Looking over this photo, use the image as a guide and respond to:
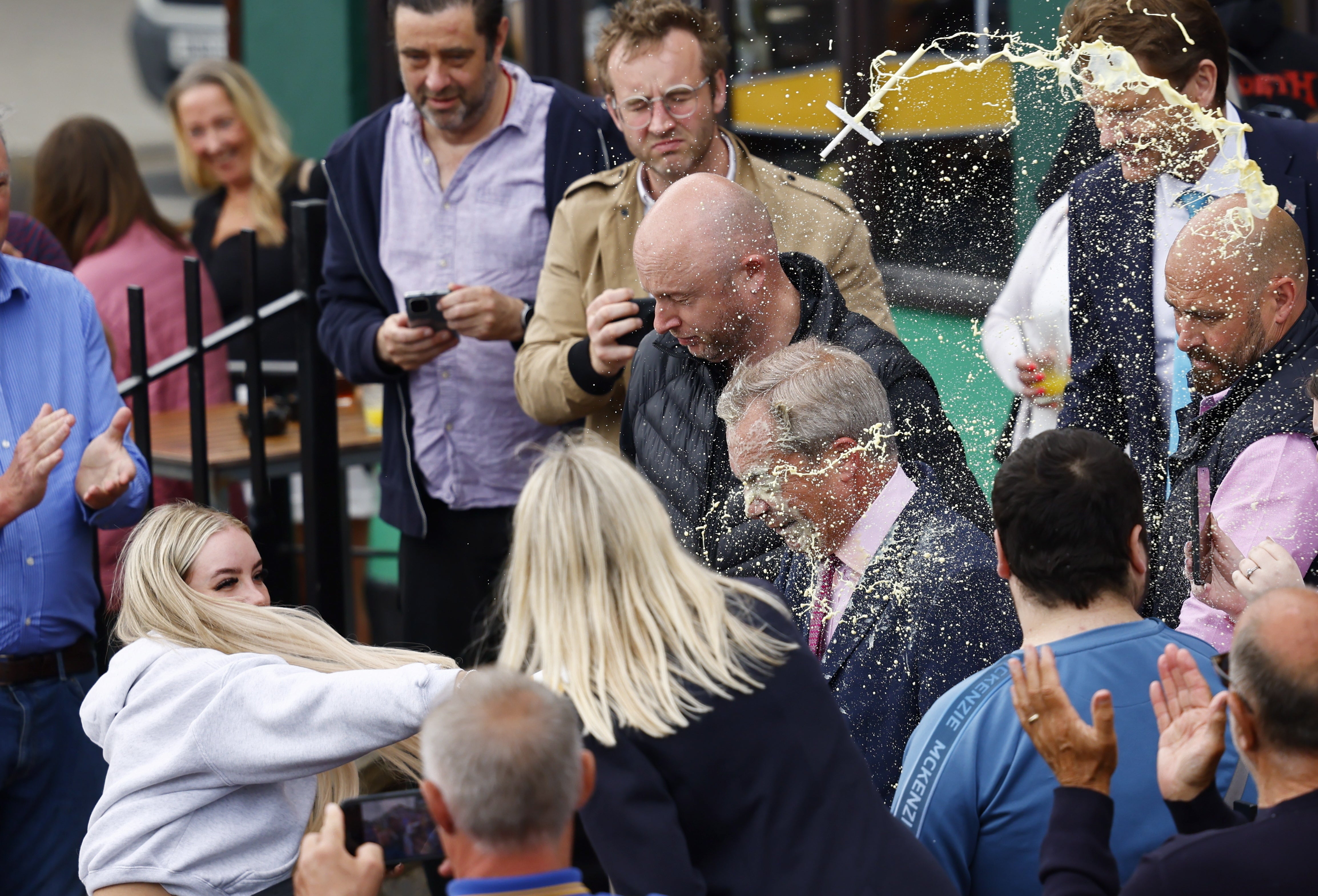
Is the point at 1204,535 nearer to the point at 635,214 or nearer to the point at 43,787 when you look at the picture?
the point at 635,214

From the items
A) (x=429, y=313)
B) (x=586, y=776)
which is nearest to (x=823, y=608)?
(x=586, y=776)

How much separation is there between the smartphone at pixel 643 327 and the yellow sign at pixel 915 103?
1113 millimetres

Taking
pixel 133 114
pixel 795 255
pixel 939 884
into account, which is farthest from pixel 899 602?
pixel 133 114

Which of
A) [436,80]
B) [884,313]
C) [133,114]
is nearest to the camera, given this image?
[884,313]

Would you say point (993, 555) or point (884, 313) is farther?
point (884, 313)

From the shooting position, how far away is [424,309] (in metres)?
3.94

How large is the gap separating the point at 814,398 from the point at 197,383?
2.35 meters

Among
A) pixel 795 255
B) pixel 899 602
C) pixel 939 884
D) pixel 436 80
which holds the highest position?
pixel 436 80

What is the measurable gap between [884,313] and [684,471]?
66 centimetres

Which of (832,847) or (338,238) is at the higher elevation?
(338,238)

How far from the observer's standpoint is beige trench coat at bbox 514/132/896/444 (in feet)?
11.8

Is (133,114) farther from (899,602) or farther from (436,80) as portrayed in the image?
(899,602)

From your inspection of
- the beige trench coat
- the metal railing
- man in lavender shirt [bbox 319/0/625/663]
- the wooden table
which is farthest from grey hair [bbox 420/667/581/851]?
the wooden table

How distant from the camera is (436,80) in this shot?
4.12 metres
